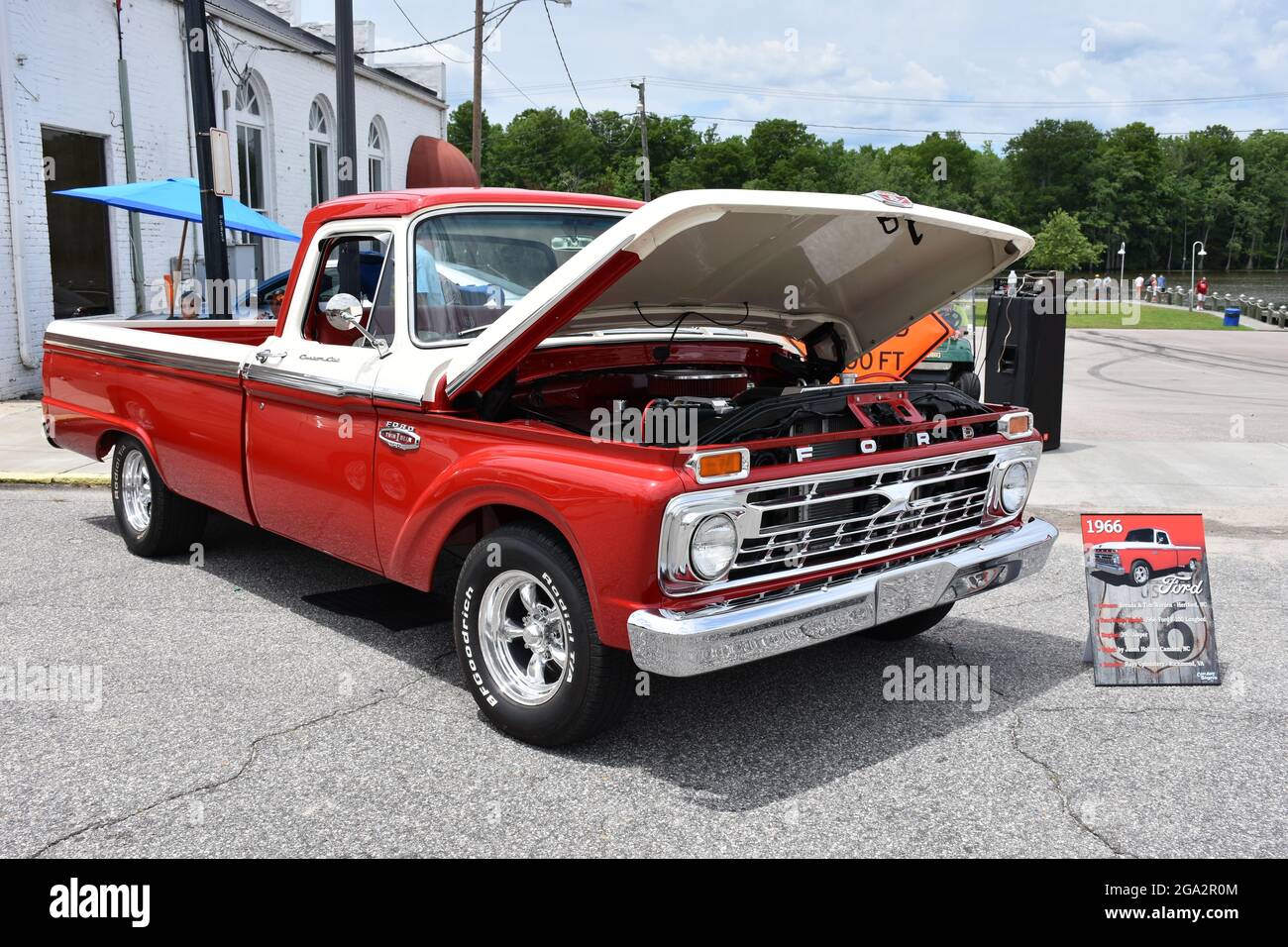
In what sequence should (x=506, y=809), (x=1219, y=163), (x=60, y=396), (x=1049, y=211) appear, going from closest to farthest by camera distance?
1. (x=506, y=809)
2. (x=60, y=396)
3. (x=1049, y=211)
4. (x=1219, y=163)

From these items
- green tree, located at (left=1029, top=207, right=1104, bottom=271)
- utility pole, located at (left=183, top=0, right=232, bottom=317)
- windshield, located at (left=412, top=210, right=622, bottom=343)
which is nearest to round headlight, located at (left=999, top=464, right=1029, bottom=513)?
windshield, located at (left=412, top=210, right=622, bottom=343)

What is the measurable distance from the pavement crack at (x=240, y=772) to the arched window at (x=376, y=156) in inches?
849

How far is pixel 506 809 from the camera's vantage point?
357 centimetres

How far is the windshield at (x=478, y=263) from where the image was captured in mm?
4566

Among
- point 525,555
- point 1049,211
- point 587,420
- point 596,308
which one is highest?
point 1049,211

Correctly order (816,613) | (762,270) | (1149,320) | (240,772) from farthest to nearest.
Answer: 1. (1149,320)
2. (762,270)
3. (240,772)
4. (816,613)

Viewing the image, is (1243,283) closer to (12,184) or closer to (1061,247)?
(1061,247)

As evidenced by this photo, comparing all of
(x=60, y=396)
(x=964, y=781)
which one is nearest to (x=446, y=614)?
(x=964, y=781)

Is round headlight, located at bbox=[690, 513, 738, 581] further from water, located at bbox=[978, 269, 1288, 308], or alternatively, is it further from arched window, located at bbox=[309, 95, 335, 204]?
water, located at bbox=[978, 269, 1288, 308]

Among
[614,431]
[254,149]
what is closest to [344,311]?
[614,431]

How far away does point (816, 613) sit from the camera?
3.72 metres

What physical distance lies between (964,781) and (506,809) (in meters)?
1.55

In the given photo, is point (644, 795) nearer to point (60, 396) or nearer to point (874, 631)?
point (874, 631)

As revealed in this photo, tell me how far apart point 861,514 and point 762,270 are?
134cm
